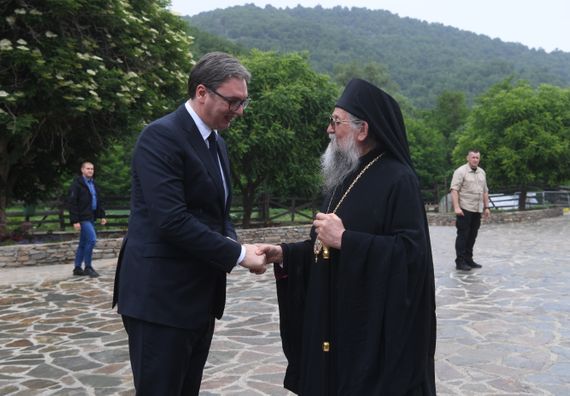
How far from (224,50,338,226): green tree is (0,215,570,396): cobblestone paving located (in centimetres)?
778

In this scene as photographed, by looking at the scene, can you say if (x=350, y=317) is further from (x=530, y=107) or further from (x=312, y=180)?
(x=530, y=107)

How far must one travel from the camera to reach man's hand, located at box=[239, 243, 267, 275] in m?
2.77

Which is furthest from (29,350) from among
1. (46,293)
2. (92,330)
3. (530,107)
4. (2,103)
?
(530,107)

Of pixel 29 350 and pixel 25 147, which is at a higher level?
pixel 25 147

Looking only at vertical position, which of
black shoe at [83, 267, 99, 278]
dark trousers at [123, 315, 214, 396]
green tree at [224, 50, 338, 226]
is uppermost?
green tree at [224, 50, 338, 226]

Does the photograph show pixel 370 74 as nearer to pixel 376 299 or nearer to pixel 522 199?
pixel 522 199

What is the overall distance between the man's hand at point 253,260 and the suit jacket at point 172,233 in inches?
3.7

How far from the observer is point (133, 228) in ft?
8.82

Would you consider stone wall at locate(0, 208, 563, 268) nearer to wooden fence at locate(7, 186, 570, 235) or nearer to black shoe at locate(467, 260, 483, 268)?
wooden fence at locate(7, 186, 570, 235)

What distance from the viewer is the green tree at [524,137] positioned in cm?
2636

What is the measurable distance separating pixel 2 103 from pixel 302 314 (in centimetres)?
1082

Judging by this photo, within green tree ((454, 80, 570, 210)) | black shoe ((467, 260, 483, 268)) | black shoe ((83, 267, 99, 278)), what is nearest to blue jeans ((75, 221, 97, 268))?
black shoe ((83, 267, 99, 278))

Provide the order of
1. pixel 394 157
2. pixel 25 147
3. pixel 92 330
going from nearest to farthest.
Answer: pixel 394 157 < pixel 92 330 < pixel 25 147

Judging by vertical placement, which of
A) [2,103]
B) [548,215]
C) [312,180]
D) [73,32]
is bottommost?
[548,215]
